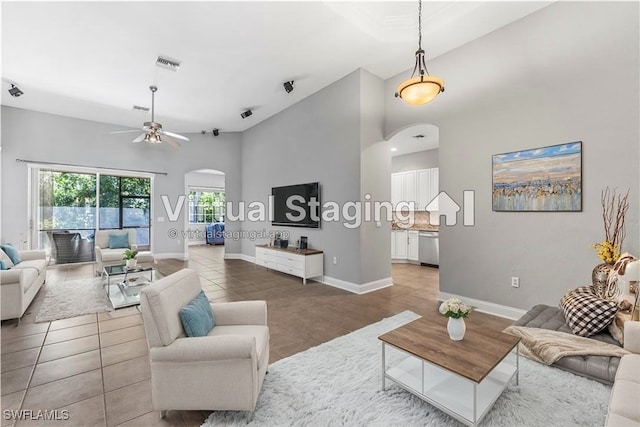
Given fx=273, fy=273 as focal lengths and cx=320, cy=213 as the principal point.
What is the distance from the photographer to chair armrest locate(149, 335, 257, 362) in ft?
5.27

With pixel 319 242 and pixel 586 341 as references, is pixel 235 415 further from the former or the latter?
pixel 319 242

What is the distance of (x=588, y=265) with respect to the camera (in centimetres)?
283

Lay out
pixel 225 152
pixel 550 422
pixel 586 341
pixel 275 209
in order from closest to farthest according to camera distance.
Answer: pixel 550 422
pixel 586 341
pixel 275 209
pixel 225 152

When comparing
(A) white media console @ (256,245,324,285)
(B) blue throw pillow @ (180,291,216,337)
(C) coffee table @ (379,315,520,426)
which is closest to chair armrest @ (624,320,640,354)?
(C) coffee table @ (379,315,520,426)

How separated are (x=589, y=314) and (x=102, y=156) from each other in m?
9.18

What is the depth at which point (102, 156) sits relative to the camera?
6.81 meters

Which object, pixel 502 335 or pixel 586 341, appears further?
pixel 586 341

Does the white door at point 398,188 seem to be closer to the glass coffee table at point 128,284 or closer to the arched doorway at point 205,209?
the glass coffee table at point 128,284

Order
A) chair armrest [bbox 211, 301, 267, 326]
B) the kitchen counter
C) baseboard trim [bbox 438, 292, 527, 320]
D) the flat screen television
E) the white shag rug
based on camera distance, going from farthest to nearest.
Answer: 1. the kitchen counter
2. the flat screen television
3. the white shag rug
4. baseboard trim [bbox 438, 292, 527, 320]
5. chair armrest [bbox 211, 301, 267, 326]

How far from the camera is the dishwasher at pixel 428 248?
6445 mm

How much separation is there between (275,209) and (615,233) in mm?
5355

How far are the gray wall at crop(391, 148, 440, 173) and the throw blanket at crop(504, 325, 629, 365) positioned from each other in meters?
5.25

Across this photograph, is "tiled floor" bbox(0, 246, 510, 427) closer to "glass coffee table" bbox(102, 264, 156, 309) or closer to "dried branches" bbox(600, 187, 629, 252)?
"glass coffee table" bbox(102, 264, 156, 309)

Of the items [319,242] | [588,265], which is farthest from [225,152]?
[588,265]
